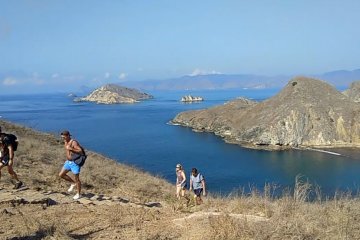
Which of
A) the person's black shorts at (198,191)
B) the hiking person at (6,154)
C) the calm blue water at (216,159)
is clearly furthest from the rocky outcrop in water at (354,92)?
the hiking person at (6,154)

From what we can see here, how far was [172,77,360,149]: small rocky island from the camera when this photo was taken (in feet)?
282

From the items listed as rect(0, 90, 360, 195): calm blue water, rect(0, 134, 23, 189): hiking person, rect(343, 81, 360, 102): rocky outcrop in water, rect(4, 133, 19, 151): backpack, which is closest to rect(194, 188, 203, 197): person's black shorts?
rect(0, 134, 23, 189): hiking person

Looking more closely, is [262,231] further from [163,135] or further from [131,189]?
[163,135]

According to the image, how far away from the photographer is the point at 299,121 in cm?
8912

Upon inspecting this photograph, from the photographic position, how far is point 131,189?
1533cm

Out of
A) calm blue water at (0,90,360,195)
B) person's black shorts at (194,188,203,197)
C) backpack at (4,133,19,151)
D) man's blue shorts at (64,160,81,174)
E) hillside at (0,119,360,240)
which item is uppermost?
backpack at (4,133,19,151)

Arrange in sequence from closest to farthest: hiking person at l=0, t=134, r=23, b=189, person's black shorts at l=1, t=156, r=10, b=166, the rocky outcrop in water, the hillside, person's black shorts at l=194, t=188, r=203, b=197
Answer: the hillside
hiking person at l=0, t=134, r=23, b=189
person's black shorts at l=1, t=156, r=10, b=166
person's black shorts at l=194, t=188, r=203, b=197
the rocky outcrop in water

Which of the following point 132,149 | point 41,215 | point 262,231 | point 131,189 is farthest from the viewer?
point 132,149

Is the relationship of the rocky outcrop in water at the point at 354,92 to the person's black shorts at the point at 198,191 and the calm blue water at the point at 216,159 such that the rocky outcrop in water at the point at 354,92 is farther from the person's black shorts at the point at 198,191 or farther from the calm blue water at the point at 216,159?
the person's black shorts at the point at 198,191

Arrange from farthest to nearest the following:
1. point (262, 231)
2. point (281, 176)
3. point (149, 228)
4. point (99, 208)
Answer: point (281, 176), point (99, 208), point (149, 228), point (262, 231)

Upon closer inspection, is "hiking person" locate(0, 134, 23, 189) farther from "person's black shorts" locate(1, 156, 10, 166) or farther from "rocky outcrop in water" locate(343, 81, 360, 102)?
"rocky outcrop in water" locate(343, 81, 360, 102)

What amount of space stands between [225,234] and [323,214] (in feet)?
8.23

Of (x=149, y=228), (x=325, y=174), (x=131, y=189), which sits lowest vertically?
(x=325, y=174)

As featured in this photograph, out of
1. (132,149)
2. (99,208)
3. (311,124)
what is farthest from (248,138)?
(99,208)
